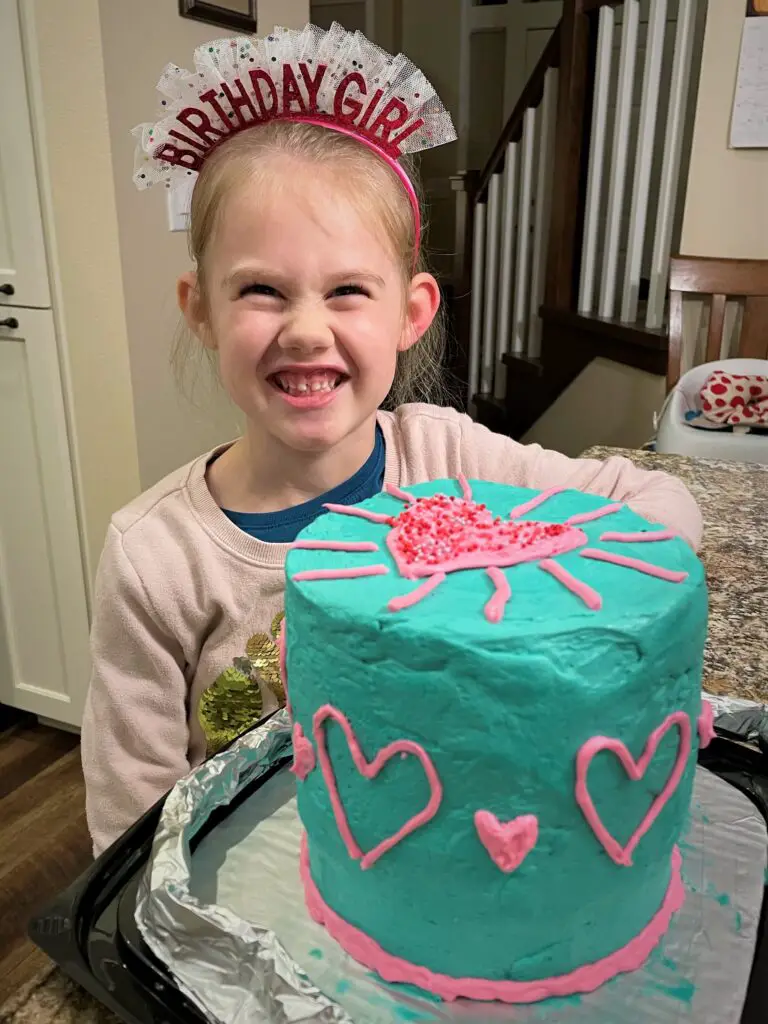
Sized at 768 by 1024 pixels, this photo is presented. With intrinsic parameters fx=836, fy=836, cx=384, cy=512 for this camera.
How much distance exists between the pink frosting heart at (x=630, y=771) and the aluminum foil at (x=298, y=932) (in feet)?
0.33

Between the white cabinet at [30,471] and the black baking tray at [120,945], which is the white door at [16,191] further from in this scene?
the black baking tray at [120,945]

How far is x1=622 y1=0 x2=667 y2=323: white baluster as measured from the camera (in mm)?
2859

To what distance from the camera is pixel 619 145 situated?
3.08 m

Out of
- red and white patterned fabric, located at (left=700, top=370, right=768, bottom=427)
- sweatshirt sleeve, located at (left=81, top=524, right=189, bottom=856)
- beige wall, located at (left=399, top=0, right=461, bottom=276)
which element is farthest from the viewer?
beige wall, located at (left=399, top=0, right=461, bottom=276)

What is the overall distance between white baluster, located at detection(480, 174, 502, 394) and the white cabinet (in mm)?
2455

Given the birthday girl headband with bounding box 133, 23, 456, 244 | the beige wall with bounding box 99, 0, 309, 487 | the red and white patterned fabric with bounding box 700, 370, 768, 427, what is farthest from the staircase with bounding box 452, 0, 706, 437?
the birthday girl headband with bounding box 133, 23, 456, 244

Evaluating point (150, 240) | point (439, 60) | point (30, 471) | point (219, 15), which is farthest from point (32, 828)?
point (439, 60)

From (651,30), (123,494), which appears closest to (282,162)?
(123,494)

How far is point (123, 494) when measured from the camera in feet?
6.63

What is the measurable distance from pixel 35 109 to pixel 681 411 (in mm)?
1727

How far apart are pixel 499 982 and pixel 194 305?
2.53ft

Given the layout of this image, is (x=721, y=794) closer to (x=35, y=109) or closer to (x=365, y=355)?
Answer: (x=365, y=355)

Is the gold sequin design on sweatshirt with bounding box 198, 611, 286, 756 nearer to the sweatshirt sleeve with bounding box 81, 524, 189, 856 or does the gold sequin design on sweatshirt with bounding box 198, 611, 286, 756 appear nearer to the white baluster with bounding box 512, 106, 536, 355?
the sweatshirt sleeve with bounding box 81, 524, 189, 856

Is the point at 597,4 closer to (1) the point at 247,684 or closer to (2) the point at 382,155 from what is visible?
(2) the point at 382,155
